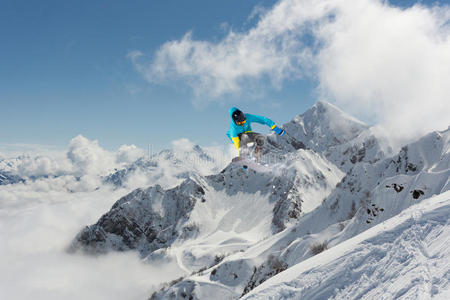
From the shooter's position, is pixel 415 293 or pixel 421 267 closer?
pixel 415 293

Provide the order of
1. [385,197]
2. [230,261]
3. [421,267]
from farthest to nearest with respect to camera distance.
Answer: [230,261] → [385,197] → [421,267]

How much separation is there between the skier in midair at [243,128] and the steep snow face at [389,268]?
1002 centimetres

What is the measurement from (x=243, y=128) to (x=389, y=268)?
13452mm

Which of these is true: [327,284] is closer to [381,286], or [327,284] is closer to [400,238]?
[381,286]

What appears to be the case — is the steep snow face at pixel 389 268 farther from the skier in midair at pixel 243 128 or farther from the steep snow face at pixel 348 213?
the steep snow face at pixel 348 213

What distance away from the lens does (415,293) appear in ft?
25.9

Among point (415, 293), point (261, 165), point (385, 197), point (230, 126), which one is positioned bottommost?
point (415, 293)

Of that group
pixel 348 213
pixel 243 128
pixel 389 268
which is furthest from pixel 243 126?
pixel 348 213

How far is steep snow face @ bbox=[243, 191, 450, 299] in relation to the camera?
8.39 meters

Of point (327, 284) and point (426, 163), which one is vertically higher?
point (426, 163)

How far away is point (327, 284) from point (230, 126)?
13.3 meters

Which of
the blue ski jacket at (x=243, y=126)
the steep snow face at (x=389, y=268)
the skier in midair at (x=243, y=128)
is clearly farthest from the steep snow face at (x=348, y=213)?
the steep snow face at (x=389, y=268)

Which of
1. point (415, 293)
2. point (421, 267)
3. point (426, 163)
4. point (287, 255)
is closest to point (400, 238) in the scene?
point (421, 267)

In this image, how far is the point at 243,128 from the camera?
21109 millimetres
